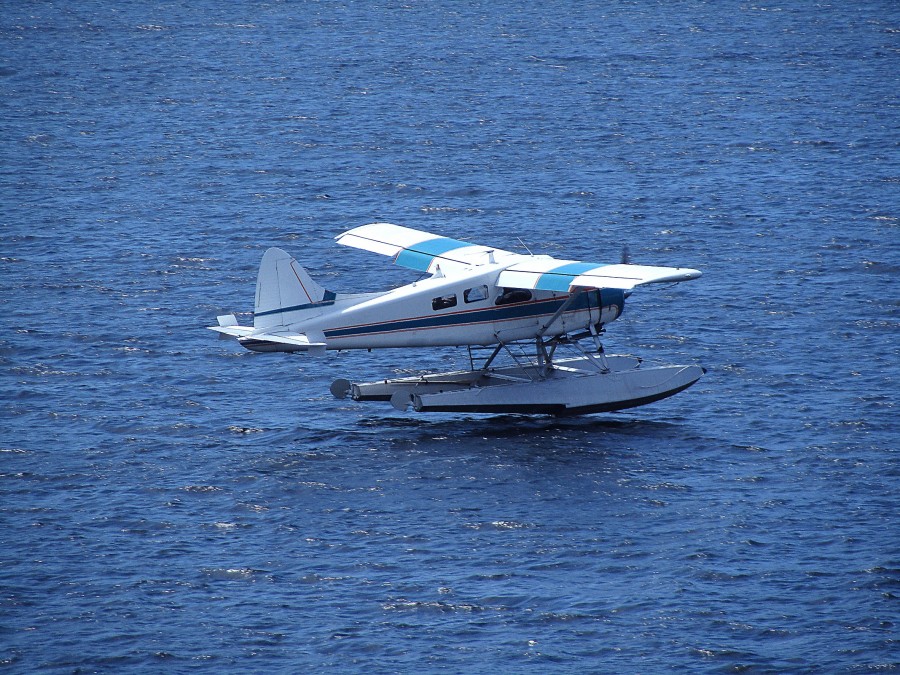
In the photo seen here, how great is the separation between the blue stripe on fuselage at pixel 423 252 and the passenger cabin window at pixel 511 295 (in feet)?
12.4

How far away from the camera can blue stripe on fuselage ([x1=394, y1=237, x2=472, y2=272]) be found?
47.8 metres

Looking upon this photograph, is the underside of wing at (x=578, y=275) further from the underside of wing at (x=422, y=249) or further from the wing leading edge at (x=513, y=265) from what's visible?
the underside of wing at (x=422, y=249)

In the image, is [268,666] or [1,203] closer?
[268,666]

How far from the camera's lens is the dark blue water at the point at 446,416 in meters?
33.6

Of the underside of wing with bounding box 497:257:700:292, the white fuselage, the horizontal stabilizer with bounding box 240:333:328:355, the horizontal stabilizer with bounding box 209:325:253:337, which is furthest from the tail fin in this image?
the underside of wing with bounding box 497:257:700:292

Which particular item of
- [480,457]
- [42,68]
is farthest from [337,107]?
[480,457]

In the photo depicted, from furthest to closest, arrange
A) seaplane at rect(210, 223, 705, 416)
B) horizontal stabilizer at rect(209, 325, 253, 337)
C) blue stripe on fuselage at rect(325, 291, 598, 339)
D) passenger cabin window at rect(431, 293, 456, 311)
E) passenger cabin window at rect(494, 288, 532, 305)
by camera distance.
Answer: passenger cabin window at rect(494, 288, 532, 305)
passenger cabin window at rect(431, 293, 456, 311)
blue stripe on fuselage at rect(325, 291, 598, 339)
seaplane at rect(210, 223, 705, 416)
horizontal stabilizer at rect(209, 325, 253, 337)

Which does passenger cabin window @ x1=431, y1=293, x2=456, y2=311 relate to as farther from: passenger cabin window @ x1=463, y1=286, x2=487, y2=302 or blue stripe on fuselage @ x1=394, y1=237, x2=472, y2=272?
blue stripe on fuselage @ x1=394, y1=237, x2=472, y2=272

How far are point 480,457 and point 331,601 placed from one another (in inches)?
378

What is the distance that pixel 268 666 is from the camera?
31750 millimetres

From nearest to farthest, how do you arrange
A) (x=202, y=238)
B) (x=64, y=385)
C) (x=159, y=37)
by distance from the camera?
(x=64, y=385) → (x=202, y=238) → (x=159, y=37)

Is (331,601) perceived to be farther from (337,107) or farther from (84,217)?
(337,107)

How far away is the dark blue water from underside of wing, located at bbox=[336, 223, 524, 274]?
18.3 ft

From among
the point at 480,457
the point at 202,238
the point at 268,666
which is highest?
the point at 202,238
